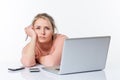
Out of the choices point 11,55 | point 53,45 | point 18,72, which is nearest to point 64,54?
point 18,72

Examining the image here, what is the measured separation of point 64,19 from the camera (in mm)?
4008

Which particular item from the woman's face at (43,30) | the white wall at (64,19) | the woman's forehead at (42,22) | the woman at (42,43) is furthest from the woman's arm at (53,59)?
the white wall at (64,19)

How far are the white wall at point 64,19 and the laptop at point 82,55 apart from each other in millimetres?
1752

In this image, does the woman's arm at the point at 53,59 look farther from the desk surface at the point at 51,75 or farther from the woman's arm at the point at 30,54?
the desk surface at the point at 51,75

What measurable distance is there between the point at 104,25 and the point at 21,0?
1171 millimetres

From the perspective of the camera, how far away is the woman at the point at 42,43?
7.75 ft

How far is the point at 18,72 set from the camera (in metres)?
1.97

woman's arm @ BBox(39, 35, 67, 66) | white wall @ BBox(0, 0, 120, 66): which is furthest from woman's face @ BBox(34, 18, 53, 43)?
white wall @ BBox(0, 0, 120, 66)

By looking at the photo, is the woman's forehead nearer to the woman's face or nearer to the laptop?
the woman's face

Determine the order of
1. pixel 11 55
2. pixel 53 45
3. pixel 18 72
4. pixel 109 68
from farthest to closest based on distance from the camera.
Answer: pixel 11 55, pixel 53 45, pixel 109 68, pixel 18 72

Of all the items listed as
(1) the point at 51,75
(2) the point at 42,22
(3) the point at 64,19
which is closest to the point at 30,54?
(2) the point at 42,22

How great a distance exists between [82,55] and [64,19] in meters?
2.16

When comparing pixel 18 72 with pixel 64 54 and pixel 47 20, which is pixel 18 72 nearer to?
pixel 64 54

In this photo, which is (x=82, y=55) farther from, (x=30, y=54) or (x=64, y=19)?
(x=64, y=19)
